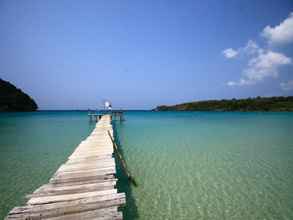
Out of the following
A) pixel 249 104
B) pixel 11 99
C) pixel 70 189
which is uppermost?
pixel 11 99

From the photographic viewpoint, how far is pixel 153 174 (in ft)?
22.9

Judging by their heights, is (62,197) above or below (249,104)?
below

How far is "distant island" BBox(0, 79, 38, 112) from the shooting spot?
3083 inches

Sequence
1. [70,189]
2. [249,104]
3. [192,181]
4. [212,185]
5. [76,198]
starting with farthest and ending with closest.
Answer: [249,104] < [192,181] < [212,185] < [70,189] < [76,198]

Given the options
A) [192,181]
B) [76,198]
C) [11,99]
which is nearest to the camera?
[76,198]

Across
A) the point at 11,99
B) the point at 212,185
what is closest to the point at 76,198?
the point at 212,185

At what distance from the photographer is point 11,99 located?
82.9m

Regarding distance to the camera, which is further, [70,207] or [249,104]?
[249,104]

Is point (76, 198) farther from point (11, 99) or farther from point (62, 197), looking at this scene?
point (11, 99)

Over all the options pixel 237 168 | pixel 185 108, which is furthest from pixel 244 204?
pixel 185 108

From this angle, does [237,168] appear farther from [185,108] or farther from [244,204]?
[185,108]

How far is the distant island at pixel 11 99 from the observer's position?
3083 inches

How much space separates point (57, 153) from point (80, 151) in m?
3.49

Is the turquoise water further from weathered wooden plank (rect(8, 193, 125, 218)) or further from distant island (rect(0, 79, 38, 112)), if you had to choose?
distant island (rect(0, 79, 38, 112))
